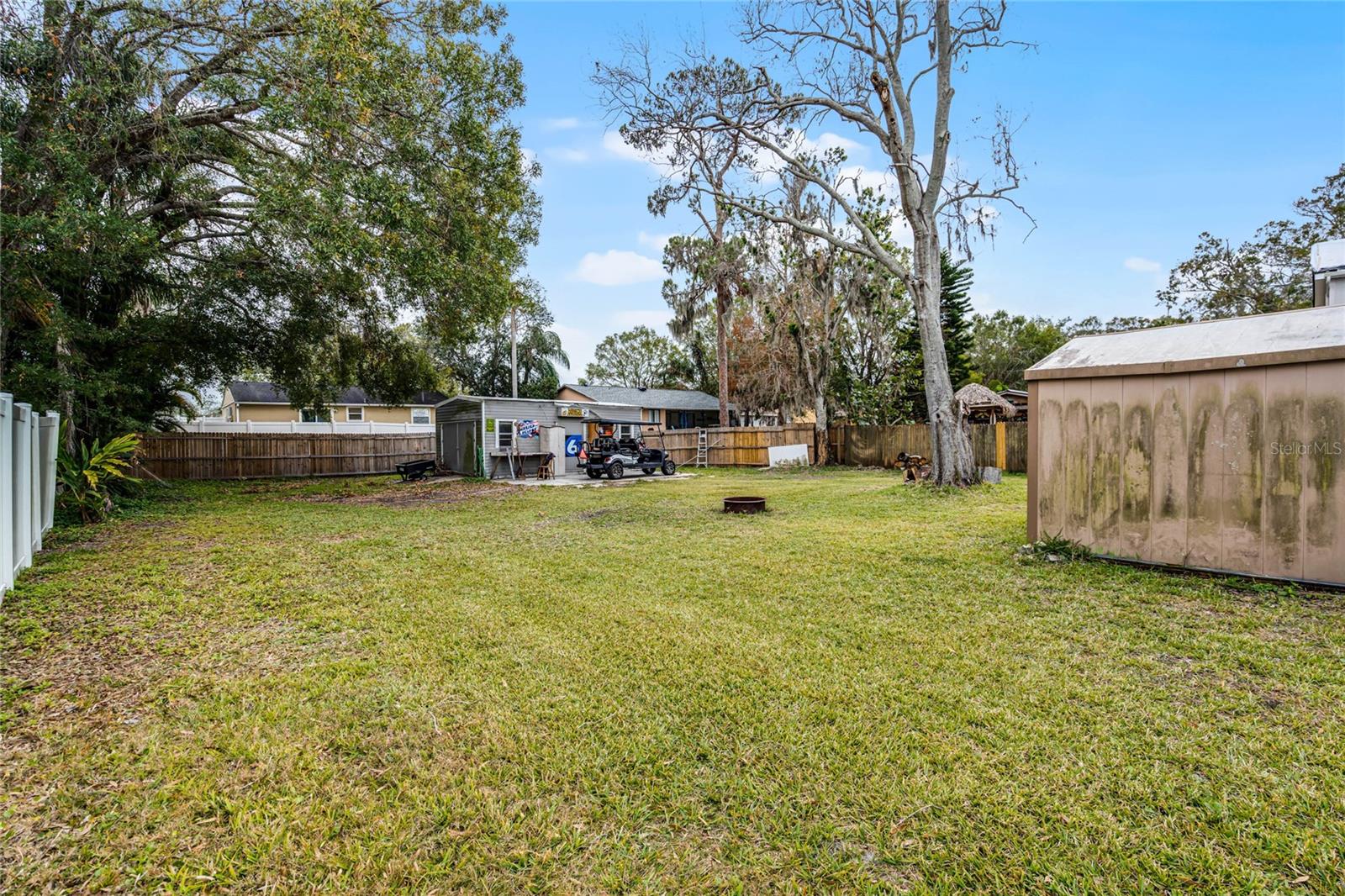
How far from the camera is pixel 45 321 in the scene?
7.07 metres

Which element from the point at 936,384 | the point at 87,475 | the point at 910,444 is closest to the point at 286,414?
the point at 87,475

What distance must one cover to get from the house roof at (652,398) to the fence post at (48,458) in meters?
20.5

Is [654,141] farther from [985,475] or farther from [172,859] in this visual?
[172,859]

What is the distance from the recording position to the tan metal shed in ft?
11.9

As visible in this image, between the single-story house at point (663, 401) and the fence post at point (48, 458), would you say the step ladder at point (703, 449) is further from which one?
the fence post at point (48, 458)

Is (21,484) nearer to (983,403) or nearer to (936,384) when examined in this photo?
(936,384)

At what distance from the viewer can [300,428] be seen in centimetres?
1845

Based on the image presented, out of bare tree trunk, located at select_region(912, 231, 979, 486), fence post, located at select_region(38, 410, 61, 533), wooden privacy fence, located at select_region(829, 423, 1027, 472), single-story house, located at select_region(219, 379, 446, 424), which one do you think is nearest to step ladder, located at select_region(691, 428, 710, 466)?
wooden privacy fence, located at select_region(829, 423, 1027, 472)

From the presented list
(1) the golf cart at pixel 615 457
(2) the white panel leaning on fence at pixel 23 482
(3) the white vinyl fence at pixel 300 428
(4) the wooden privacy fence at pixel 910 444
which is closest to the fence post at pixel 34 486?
(2) the white panel leaning on fence at pixel 23 482

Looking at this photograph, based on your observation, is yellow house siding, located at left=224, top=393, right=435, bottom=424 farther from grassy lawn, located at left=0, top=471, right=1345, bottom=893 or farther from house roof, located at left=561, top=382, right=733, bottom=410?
grassy lawn, located at left=0, top=471, right=1345, bottom=893

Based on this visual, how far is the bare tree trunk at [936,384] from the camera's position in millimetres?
9906

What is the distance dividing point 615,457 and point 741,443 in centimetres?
587

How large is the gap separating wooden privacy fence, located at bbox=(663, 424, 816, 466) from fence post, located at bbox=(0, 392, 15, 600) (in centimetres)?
1606

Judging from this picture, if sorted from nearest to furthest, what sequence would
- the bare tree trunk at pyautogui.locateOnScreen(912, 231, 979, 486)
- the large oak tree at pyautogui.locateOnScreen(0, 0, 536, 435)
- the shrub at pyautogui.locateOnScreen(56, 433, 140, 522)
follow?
1. the large oak tree at pyautogui.locateOnScreen(0, 0, 536, 435)
2. the shrub at pyautogui.locateOnScreen(56, 433, 140, 522)
3. the bare tree trunk at pyautogui.locateOnScreen(912, 231, 979, 486)
